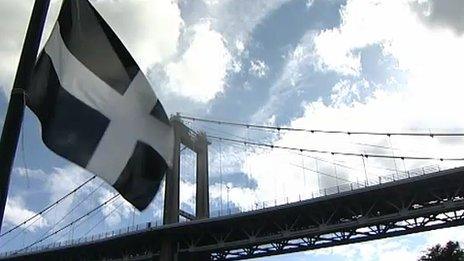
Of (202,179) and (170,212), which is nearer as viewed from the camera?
Result: (170,212)

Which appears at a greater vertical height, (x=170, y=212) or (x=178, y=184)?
(x=178, y=184)

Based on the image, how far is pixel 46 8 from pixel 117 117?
121 cm

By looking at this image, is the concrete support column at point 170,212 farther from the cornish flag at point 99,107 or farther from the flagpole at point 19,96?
the flagpole at point 19,96

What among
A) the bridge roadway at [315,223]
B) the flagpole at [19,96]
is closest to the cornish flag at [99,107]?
the flagpole at [19,96]

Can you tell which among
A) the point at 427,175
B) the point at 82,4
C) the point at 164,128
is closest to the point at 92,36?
the point at 82,4

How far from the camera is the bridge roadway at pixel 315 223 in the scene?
44.5m

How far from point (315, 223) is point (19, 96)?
45960 millimetres

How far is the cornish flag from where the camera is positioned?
5324 millimetres

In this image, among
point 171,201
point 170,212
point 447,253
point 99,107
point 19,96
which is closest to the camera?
point 19,96

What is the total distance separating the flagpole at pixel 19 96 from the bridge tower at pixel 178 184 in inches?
1731

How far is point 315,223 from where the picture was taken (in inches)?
1944

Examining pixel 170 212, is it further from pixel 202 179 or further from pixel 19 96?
pixel 19 96

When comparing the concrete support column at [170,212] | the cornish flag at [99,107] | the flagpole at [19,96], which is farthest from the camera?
the concrete support column at [170,212]

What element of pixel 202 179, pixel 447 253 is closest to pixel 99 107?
pixel 447 253
